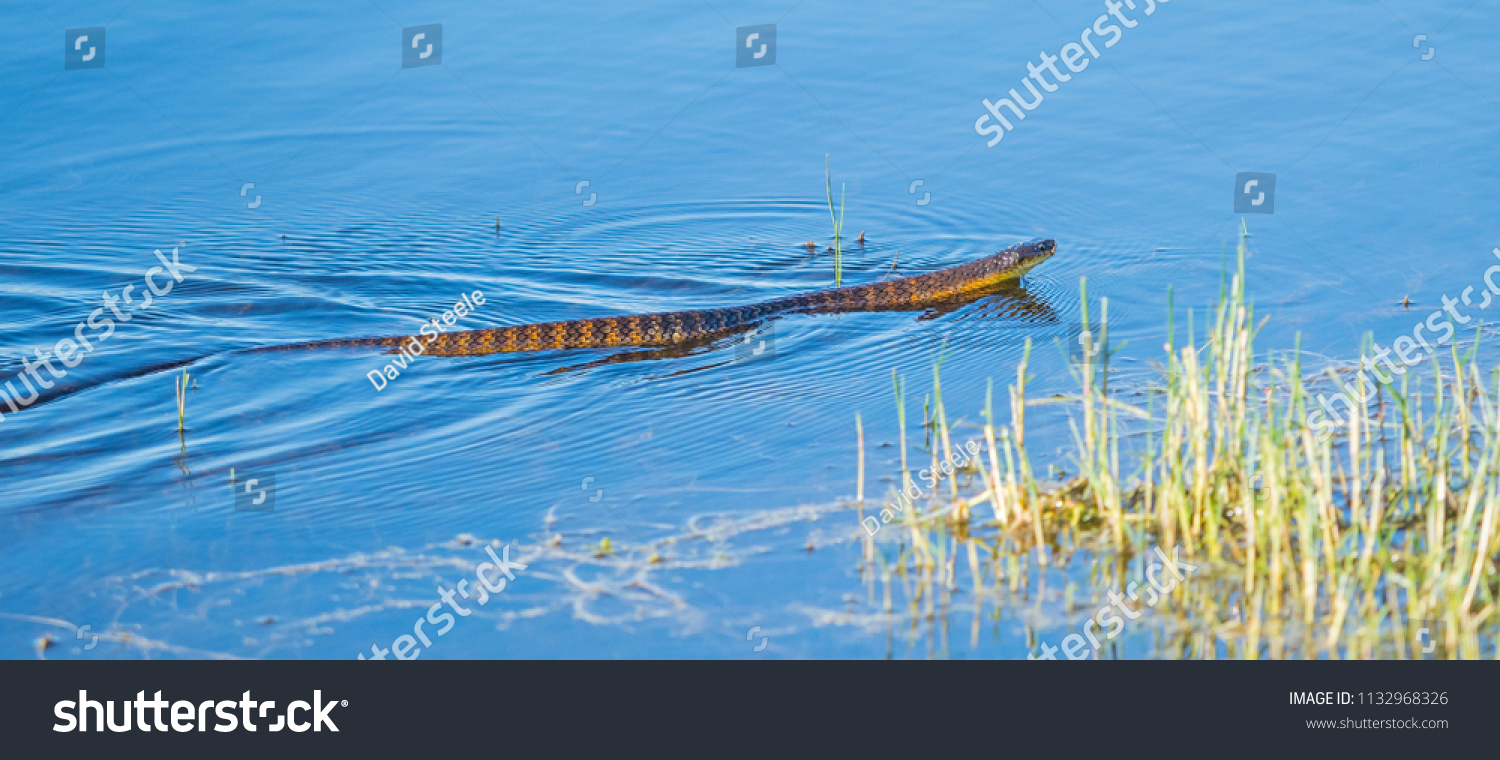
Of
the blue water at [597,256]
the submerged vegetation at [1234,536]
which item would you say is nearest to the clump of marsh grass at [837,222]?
the blue water at [597,256]

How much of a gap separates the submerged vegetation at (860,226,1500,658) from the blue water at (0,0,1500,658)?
0.69 ft

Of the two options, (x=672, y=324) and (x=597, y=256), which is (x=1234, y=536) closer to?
(x=672, y=324)

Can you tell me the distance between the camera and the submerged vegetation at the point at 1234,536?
4.66 meters

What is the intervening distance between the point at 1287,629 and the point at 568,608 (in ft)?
8.67

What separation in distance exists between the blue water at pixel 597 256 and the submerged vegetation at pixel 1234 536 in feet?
0.69

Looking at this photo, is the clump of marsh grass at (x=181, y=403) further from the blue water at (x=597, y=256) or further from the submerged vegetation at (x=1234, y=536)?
the submerged vegetation at (x=1234, y=536)

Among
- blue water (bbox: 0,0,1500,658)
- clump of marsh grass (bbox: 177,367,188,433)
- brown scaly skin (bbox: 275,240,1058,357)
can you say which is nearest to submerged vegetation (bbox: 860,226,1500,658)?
blue water (bbox: 0,0,1500,658)

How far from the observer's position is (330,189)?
1191cm

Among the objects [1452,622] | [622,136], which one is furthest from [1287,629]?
[622,136]

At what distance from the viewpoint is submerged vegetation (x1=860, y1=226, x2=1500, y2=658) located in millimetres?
4660

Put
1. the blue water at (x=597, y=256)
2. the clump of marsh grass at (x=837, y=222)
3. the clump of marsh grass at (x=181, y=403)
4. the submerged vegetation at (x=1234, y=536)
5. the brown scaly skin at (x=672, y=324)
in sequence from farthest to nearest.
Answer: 1. the clump of marsh grass at (x=837, y=222)
2. the brown scaly skin at (x=672, y=324)
3. the clump of marsh grass at (x=181, y=403)
4. the blue water at (x=597, y=256)
5. the submerged vegetation at (x=1234, y=536)

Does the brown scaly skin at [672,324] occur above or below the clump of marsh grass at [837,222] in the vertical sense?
below

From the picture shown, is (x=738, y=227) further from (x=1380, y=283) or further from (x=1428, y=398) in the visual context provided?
(x=1428, y=398)

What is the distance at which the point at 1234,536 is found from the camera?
5.36 metres
